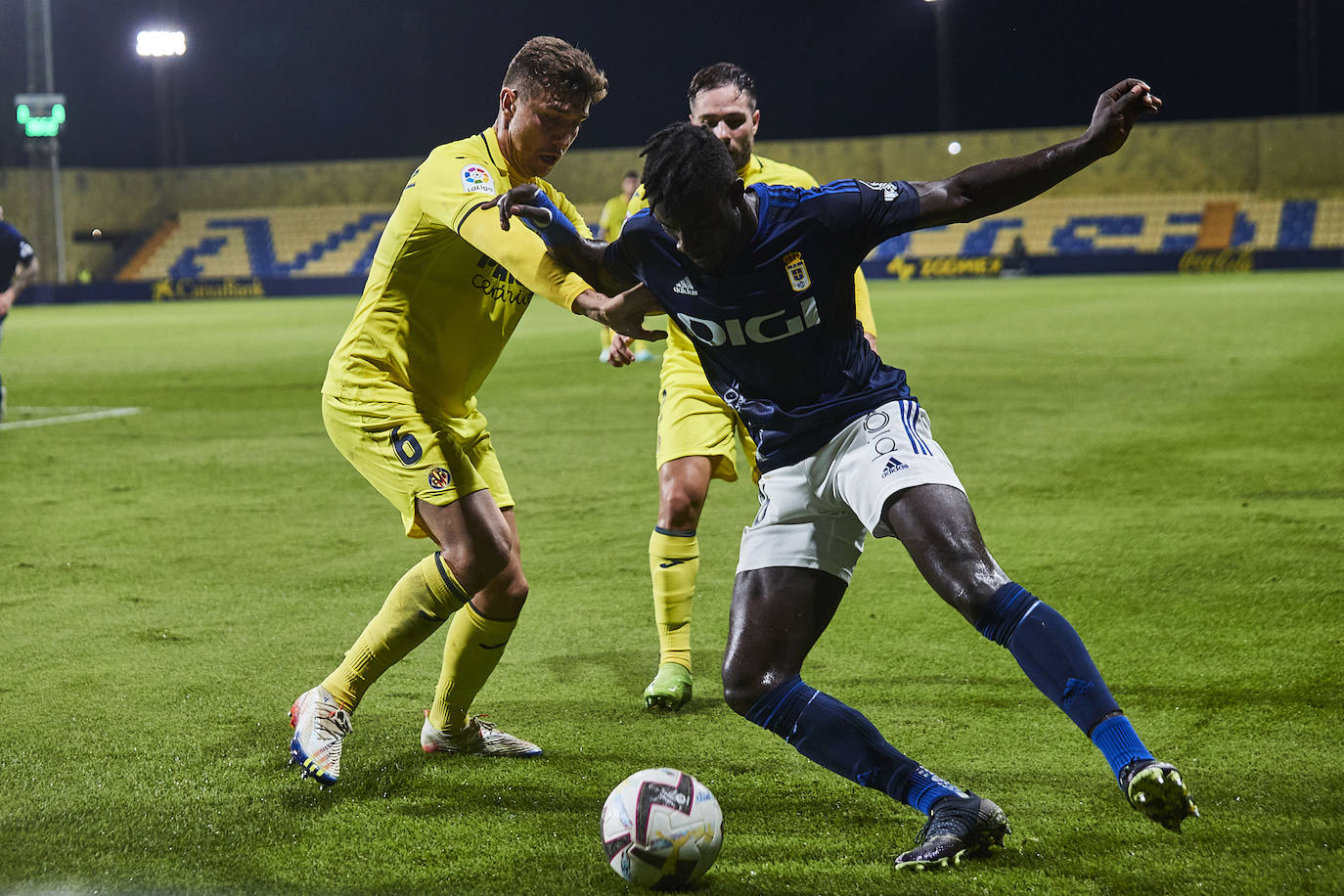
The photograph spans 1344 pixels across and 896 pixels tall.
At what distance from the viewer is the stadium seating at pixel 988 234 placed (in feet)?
144

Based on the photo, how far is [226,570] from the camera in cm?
677

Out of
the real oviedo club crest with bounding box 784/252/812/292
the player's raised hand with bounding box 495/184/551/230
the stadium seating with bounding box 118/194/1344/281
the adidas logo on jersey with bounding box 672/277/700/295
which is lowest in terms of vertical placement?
the stadium seating with bounding box 118/194/1344/281

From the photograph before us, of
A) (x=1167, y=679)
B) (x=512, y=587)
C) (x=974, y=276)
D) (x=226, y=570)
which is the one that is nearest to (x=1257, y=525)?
(x=1167, y=679)

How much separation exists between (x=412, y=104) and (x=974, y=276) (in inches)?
804

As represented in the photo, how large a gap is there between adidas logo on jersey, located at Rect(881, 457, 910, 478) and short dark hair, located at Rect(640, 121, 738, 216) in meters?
0.77

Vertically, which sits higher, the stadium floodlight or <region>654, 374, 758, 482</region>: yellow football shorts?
<region>654, 374, 758, 482</region>: yellow football shorts

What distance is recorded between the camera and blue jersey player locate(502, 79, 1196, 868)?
3.17m

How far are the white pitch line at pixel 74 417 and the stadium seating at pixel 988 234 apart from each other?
109 feet

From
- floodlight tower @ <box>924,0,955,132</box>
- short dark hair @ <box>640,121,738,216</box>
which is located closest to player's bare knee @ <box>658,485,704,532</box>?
short dark hair @ <box>640,121,738,216</box>

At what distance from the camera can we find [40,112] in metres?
41.2

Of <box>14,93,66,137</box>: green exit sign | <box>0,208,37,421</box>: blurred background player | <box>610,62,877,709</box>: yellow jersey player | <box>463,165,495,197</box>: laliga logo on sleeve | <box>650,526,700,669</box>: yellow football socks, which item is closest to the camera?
<box>463,165,495,197</box>: laliga logo on sleeve

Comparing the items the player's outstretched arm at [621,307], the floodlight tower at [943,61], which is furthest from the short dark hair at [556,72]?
the floodlight tower at [943,61]

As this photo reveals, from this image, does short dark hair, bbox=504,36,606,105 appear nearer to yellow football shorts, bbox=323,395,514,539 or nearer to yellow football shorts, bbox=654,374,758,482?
yellow football shorts, bbox=323,395,514,539

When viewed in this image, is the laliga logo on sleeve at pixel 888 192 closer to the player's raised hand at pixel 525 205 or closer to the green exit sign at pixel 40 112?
the player's raised hand at pixel 525 205
